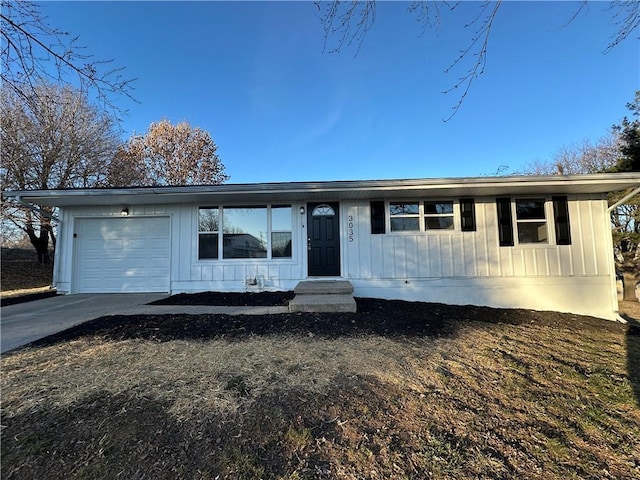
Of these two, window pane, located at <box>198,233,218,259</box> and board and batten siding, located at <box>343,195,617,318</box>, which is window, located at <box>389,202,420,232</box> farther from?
window pane, located at <box>198,233,218,259</box>

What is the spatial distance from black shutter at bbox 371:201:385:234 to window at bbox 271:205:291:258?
205 cm

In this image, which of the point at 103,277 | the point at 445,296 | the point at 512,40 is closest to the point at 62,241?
the point at 103,277

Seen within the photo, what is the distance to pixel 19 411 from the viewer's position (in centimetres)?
237

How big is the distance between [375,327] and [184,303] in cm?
405

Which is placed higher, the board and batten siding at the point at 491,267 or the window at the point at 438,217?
Answer: the window at the point at 438,217

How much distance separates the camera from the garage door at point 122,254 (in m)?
7.95

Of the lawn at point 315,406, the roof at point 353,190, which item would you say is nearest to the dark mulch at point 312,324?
the lawn at point 315,406

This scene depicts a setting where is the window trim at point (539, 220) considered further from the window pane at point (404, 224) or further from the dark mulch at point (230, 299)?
the dark mulch at point (230, 299)

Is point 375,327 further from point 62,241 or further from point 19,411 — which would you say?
point 62,241

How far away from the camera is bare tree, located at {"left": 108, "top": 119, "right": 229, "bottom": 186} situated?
1847 cm

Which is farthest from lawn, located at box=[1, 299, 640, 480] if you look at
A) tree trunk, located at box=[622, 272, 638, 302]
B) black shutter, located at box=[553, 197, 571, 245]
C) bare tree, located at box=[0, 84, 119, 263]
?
bare tree, located at box=[0, 84, 119, 263]

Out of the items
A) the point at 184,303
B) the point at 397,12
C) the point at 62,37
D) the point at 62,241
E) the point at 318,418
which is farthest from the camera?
the point at 62,241

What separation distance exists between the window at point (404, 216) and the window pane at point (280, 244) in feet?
8.42

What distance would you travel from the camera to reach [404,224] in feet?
24.5
